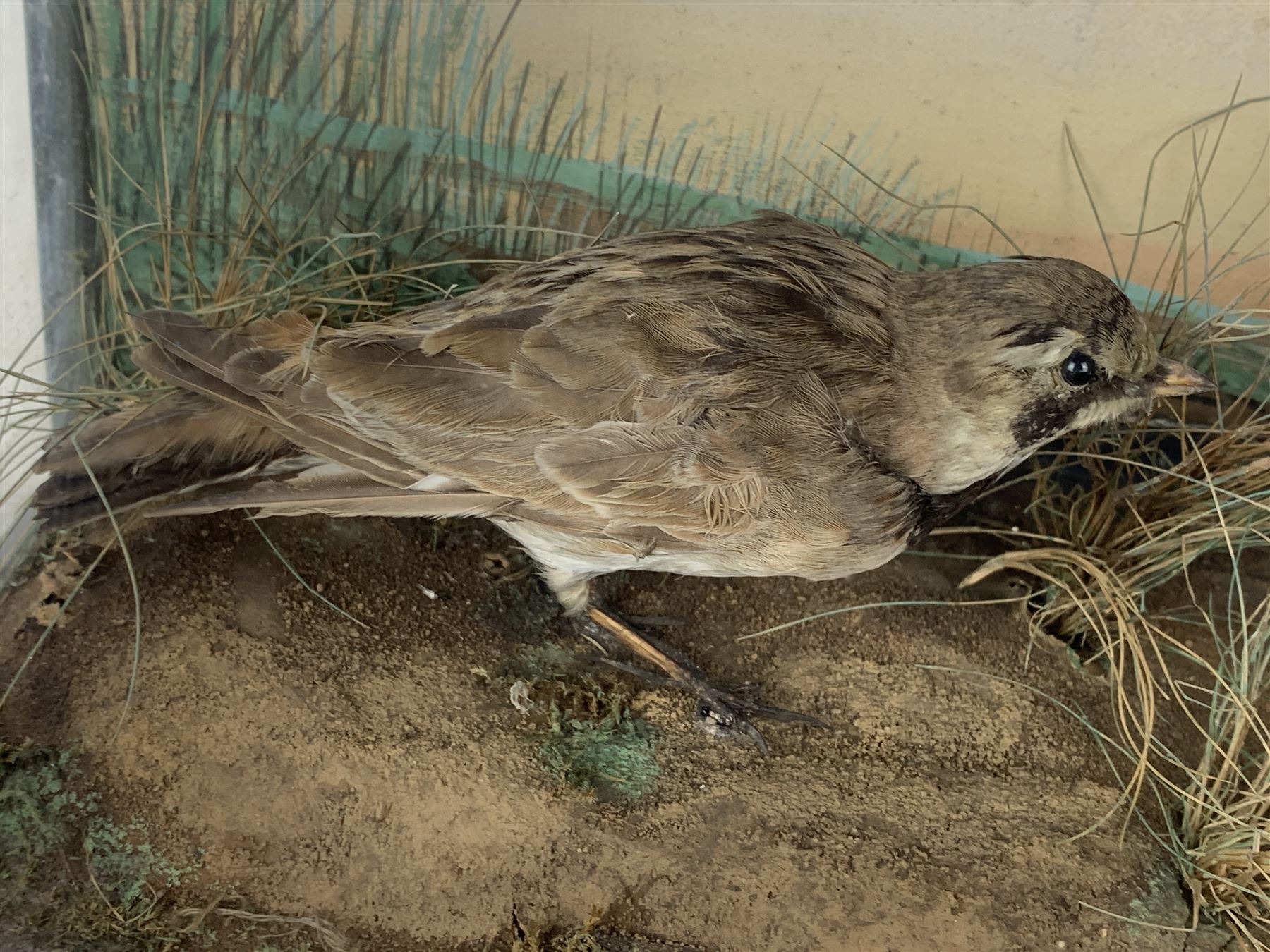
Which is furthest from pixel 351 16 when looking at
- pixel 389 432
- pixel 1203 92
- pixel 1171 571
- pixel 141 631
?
pixel 1171 571

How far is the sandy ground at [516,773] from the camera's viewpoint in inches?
78.4

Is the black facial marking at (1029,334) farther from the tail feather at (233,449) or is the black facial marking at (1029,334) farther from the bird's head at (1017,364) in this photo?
the tail feather at (233,449)

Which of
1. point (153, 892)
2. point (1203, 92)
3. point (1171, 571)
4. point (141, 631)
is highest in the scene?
point (1203, 92)

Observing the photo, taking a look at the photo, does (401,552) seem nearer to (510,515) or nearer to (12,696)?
(510,515)

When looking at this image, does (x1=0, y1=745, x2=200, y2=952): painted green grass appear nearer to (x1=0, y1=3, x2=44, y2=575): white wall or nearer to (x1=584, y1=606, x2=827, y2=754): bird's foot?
(x1=0, y1=3, x2=44, y2=575): white wall

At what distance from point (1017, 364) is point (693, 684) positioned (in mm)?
1199

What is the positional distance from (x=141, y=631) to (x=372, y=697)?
23.8 inches

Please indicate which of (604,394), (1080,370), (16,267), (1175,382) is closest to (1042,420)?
(1080,370)

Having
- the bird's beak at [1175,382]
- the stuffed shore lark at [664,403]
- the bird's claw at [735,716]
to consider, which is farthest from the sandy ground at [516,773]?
the bird's beak at [1175,382]

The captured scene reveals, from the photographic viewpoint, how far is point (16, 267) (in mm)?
2562

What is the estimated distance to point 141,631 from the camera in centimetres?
222

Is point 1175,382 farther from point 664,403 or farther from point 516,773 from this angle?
point 516,773

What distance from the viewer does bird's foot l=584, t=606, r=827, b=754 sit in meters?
2.38

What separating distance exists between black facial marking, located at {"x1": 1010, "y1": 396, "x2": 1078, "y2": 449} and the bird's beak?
0.25 meters
